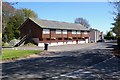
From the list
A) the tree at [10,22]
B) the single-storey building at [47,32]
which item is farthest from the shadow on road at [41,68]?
the tree at [10,22]

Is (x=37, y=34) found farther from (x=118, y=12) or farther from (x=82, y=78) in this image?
(x=82, y=78)

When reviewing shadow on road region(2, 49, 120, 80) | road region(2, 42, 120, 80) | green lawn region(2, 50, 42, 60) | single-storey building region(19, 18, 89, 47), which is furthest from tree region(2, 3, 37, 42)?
road region(2, 42, 120, 80)

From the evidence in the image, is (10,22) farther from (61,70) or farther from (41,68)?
(61,70)

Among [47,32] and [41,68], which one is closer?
[41,68]

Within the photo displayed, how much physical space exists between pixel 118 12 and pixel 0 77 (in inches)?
925

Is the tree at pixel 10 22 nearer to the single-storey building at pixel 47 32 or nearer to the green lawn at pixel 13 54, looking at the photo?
the single-storey building at pixel 47 32

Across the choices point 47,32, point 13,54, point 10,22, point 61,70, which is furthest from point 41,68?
point 10,22

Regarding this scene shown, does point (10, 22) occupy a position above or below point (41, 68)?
above

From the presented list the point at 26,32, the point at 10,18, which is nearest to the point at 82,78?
the point at 26,32

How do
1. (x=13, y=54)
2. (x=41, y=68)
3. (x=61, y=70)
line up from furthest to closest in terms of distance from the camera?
(x=13, y=54)
(x=41, y=68)
(x=61, y=70)

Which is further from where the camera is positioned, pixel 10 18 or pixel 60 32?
pixel 10 18

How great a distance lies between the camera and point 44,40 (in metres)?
58.6

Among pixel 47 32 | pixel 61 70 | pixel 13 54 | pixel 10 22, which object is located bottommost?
pixel 61 70

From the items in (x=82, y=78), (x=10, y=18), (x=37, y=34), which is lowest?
(x=82, y=78)
